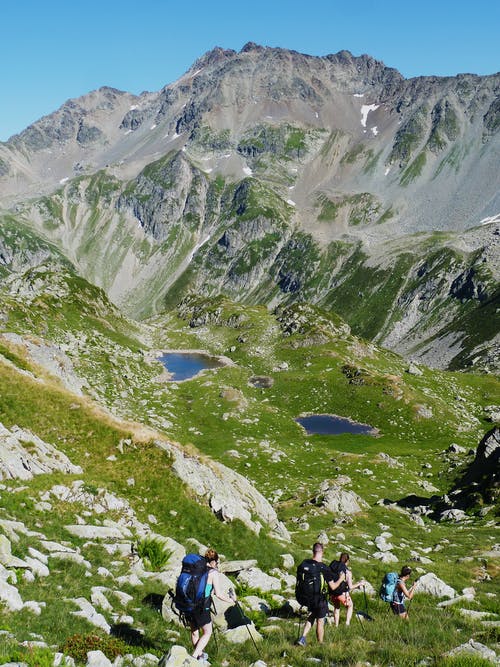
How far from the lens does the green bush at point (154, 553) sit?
18.8 metres

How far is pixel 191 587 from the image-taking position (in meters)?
12.3

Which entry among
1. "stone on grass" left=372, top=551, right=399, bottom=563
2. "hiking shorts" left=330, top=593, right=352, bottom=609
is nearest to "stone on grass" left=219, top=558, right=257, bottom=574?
"hiking shorts" left=330, top=593, right=352, bottom=609

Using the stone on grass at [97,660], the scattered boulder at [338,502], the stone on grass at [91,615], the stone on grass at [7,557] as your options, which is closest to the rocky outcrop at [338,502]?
the scattered boulder at [338,502]

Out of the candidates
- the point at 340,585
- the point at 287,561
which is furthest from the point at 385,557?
the point at 340,585

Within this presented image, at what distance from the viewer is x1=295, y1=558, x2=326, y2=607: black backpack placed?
14.5 meters

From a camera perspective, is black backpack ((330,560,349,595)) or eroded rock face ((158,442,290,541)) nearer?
black backpack ((330,560,349,595))

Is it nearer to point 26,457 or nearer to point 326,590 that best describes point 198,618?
point 326,590

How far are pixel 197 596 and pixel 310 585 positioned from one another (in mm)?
4257

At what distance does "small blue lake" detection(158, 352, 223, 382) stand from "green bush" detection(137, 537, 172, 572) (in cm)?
8257

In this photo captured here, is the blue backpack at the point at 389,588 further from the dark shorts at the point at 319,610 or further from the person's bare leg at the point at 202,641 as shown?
the person's bare leg at the point at 202,641

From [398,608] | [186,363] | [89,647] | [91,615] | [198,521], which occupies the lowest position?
[198,521]

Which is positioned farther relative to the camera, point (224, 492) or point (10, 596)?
point (224, 492)

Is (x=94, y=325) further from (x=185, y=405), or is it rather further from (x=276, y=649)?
(x=276, y=649)

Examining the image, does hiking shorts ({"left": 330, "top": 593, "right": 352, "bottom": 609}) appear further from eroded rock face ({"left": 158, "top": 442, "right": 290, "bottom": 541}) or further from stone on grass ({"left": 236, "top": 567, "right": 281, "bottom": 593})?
eroded rock face ({"left": 158, "top": 442, "right": 290, "bottom": 541})
